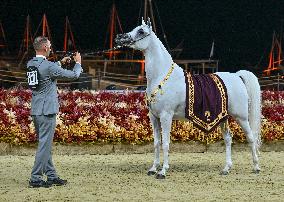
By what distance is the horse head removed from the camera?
900 cm

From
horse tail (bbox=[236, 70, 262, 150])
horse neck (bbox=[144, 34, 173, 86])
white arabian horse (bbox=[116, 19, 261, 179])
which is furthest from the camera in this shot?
horse tail (bbox=[236, 70, 262, 150])

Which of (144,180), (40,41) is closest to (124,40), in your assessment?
(40,41)

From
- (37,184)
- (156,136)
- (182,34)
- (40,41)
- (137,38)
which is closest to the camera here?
(37,184)

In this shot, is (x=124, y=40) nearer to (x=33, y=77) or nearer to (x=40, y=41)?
(x=40, y=41)

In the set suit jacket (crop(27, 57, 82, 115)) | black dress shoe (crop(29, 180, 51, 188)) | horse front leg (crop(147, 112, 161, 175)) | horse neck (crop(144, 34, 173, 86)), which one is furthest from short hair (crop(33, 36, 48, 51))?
horse front leg (crop(147, 112, 161, 175))

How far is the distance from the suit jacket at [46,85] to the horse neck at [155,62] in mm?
1620

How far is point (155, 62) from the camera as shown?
915 cm

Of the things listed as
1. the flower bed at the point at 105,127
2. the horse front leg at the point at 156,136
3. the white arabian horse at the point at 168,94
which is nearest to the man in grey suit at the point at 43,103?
the white arabian horse at the point at 168,94

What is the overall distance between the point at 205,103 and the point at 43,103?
254 centimetres

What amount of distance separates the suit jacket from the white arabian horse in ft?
4.91

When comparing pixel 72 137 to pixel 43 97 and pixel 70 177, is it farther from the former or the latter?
pixel 43 97

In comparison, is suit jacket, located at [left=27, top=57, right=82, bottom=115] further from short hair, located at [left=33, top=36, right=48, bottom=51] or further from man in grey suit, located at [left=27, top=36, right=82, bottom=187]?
short hair, located at [left=33, top=36, right=48, bottom=51]

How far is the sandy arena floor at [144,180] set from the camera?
699cm

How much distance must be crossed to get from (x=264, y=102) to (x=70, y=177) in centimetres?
841
